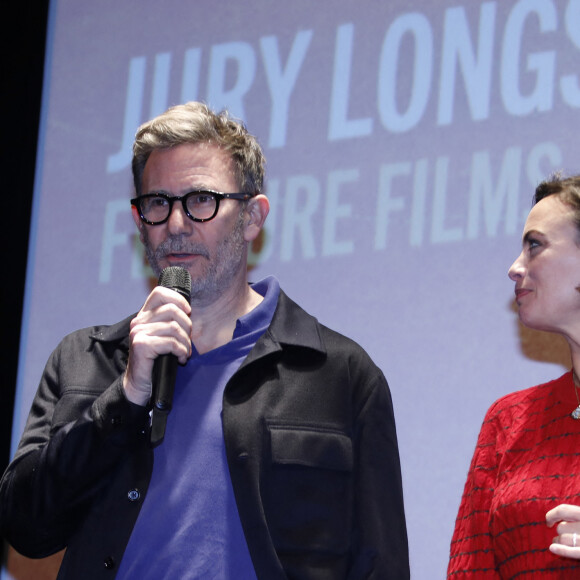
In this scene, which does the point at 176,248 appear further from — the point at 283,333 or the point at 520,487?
the point at 520,487

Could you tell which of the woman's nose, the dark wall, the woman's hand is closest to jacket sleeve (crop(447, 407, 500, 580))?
the woman's hand

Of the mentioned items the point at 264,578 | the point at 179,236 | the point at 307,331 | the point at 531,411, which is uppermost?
the point at 179,236

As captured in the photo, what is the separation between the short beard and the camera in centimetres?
234

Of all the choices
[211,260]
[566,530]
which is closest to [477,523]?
[566,530]

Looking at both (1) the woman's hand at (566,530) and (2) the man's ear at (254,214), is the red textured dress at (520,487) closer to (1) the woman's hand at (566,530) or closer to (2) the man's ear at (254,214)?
(1) the woman's hand at (566,530)

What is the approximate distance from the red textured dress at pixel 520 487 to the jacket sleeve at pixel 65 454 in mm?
955

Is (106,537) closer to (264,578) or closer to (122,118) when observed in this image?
(264,578)

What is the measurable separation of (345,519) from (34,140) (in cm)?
252

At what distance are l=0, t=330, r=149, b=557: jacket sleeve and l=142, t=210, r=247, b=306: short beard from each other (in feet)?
0.97

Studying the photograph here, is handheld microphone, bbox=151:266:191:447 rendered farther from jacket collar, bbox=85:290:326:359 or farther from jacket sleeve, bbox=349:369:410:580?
jacket sleeve, bbox=349:369:410:580

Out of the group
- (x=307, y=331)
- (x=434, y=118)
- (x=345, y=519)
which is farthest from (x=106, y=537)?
(x=434, y=118)

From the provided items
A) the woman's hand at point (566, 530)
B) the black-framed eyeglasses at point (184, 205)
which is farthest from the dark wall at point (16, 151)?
the woman's hand at point (566, 530)

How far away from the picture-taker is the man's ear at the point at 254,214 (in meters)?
2.52

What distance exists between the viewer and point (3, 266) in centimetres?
395
